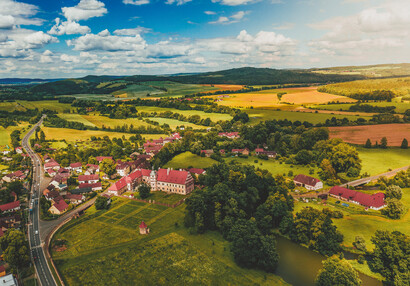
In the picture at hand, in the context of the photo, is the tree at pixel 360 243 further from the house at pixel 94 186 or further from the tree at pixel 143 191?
the house at pixel 94 186

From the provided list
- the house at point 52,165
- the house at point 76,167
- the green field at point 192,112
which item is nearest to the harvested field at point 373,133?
the green field at point 192,112

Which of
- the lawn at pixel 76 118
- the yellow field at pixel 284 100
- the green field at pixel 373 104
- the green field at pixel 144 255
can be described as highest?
the yellow field at pixel 284 100

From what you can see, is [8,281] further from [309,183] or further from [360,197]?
[360,197]

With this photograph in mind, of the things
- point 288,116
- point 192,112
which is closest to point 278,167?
point 288,116

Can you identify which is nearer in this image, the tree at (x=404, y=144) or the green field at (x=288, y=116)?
the tree at (x=404, y=144)

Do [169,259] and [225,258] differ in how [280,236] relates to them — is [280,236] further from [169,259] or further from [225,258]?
[169,259]
